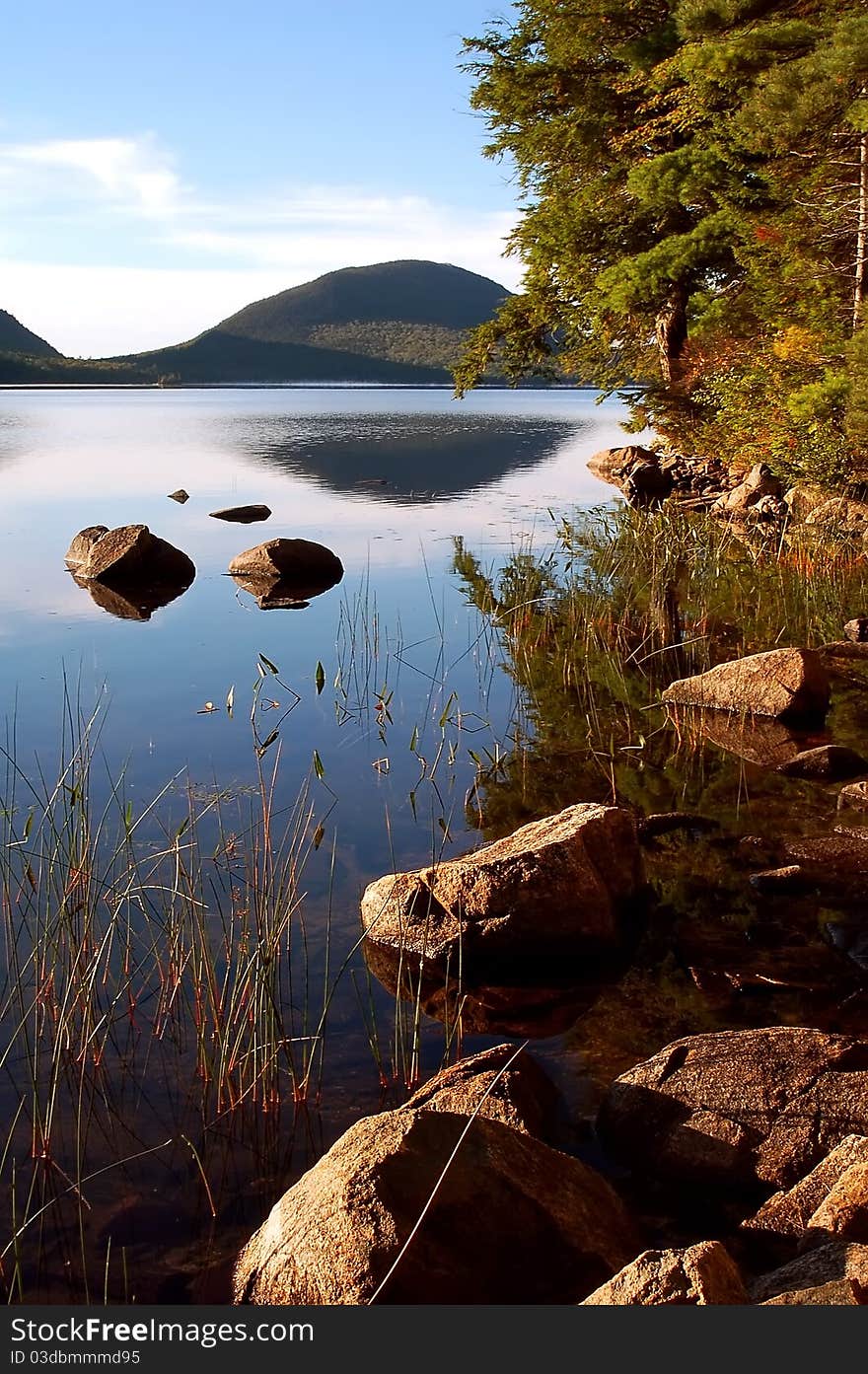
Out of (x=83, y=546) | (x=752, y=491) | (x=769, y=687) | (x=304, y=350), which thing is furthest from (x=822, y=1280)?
(x=304, y=350)

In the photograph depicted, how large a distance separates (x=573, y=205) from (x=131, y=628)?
14.8 meters

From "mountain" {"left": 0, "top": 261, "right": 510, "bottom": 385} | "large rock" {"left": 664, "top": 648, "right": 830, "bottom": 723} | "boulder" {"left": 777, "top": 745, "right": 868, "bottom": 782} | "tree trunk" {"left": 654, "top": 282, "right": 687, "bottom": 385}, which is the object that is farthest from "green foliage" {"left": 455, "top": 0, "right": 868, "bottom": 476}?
"mountain" {"left": 0, "top": 261, "right": 510, "bottom": 385}

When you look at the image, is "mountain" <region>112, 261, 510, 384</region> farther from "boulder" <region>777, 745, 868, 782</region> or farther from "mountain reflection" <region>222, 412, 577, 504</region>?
"boulder" <region>777, 745, 868, 782</region>

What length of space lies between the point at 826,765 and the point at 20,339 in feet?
653

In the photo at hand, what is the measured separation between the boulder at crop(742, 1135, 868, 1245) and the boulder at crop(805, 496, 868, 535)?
12005mm

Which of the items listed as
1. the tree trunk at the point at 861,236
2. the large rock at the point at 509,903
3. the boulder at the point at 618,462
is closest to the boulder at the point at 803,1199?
the large rock at the point at 509,903

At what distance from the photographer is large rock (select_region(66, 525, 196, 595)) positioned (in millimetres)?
14945

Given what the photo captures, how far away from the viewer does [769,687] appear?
26.9ft

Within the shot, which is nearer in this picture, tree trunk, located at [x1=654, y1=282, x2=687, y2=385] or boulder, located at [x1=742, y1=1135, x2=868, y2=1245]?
boulder, located at [x1=742, y1=1135, x2=868, y2=1245]

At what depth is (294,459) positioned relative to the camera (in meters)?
35.2

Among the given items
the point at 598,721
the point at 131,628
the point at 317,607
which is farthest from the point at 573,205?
the point at 598,721

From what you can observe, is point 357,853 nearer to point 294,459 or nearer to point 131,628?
point 131,628

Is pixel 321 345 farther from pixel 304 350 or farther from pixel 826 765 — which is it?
pixel 826 765

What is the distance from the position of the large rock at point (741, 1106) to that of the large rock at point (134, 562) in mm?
12010
